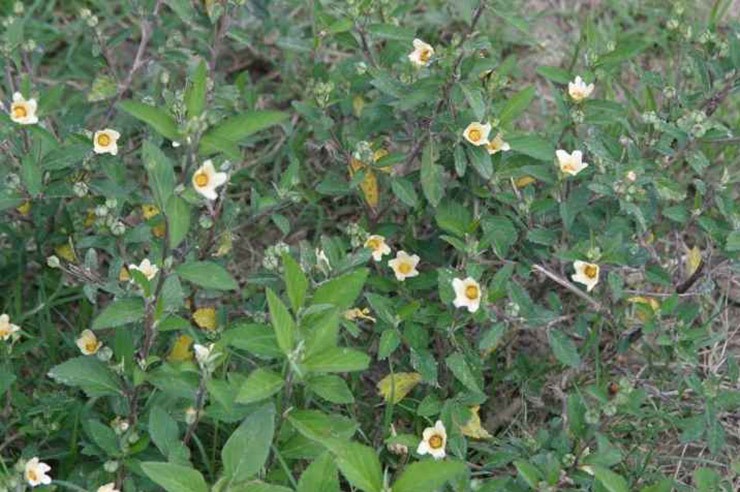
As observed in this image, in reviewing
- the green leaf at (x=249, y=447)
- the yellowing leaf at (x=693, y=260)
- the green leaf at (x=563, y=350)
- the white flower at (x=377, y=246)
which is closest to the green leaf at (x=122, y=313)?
the green leaf at (x=249, y=447)

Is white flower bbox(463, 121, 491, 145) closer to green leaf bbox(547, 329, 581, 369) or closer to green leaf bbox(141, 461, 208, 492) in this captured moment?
green leaf bbox(547, 329, 581, 369)

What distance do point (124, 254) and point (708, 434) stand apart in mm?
1481

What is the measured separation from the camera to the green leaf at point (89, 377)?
100 inches

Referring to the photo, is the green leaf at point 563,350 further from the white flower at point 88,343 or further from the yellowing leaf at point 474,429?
the white flower at point 88,343

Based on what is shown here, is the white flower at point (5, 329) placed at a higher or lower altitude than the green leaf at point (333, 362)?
lower

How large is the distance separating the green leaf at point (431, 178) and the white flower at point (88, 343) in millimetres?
897

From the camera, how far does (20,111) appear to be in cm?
276

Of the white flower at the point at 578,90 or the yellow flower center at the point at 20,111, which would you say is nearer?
the yellow flower center at the point at 20,111

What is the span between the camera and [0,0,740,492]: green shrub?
2475mm

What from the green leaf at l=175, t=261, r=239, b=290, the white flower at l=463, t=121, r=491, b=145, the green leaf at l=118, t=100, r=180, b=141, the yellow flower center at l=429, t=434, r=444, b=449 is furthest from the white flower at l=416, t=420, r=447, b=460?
the green leaf at l=118, t=100, r=180, b=141

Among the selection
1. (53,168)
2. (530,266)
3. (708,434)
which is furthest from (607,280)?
(53,168)

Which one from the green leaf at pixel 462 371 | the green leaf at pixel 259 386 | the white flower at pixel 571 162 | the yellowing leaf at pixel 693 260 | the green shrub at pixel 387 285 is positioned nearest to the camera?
the green leaf at pixel 259 386

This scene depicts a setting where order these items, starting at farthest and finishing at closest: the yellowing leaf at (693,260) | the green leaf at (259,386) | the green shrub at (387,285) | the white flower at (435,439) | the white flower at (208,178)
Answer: the yellowing leaf at (693,260) < the white flower at (435,439) < the green shrub at (387,285) < the white flower at (208,178) < the green leaf at (259,386)

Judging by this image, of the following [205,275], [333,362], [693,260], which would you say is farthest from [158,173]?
[693,260]
